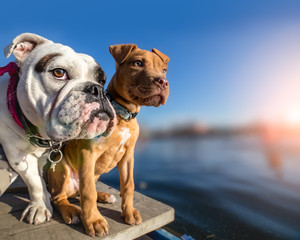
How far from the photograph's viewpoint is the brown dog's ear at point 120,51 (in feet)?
5.86

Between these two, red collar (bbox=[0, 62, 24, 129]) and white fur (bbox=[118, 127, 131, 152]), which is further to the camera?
white fur (bbox=[118, 127, 131, 152])

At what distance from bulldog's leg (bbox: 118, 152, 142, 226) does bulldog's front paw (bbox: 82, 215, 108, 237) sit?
25 centimetres

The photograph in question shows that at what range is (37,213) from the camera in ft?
5.62

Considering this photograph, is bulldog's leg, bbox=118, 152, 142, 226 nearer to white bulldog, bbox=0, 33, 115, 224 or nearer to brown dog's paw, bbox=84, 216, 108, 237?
A: brown dog's paw, bbox=84, 216, 108, 237

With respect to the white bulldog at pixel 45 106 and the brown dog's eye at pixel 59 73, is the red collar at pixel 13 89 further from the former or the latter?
the brown dog's eye at pixel 59 73

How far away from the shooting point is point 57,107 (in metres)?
1.35

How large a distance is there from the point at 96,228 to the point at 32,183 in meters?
0.71

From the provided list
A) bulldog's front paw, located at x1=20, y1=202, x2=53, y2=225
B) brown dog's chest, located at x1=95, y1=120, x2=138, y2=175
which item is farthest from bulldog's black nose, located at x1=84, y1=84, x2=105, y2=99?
bulldog's front paw, located at x1=20, y1=202, x2=53, y2=225

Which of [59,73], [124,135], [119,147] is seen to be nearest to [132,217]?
[119,147]

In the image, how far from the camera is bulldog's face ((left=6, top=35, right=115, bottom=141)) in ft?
4.35

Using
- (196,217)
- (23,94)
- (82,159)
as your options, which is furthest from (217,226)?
(23,94)

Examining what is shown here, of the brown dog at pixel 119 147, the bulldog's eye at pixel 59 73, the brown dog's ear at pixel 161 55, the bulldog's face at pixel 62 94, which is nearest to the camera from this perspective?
the bulldog's face at pixel 62 94

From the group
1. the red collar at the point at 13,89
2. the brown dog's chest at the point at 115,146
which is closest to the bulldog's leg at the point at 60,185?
the brown dog's chest at the point at 115,146

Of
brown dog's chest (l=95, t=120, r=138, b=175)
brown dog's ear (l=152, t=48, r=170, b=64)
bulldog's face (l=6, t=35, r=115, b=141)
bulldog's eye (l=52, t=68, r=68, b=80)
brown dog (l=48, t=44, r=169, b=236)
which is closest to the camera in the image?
bulldog's face (l=6, t=35, r=115, b=141)
